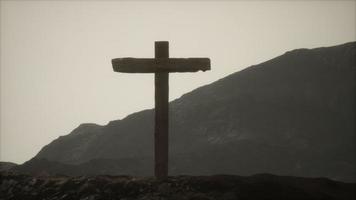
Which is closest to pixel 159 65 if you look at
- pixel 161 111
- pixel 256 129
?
pixel 161 111

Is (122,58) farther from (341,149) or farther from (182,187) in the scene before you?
(341,149)

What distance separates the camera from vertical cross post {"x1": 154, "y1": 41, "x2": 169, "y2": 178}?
9266 millimetres

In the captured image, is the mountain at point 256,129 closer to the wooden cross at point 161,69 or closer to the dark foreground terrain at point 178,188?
the dark foreground terrain at point 178,188

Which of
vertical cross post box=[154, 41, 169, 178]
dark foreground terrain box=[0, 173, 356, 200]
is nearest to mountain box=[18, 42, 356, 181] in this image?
dark foreground terrain box=[0, 173, 356, 200]

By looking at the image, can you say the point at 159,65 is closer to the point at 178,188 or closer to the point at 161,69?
the point at 161,69

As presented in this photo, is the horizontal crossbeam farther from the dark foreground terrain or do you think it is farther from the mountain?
the mountain

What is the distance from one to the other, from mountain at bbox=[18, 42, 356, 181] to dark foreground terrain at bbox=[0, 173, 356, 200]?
32.3m

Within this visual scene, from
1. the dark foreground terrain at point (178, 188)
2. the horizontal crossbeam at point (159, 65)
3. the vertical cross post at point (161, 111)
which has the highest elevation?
the horizontal crossbeam at point (159, 65)

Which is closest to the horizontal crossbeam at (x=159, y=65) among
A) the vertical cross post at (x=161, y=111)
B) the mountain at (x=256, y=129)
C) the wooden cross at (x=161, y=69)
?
the wooden cross at (x=161, y=69)

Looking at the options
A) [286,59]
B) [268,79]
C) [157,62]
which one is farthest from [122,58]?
[286,59]

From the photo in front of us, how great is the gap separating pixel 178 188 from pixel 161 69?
2557 mm

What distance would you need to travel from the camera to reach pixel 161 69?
373 inches

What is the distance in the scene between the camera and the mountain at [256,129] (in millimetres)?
45125

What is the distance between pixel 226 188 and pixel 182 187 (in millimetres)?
784
